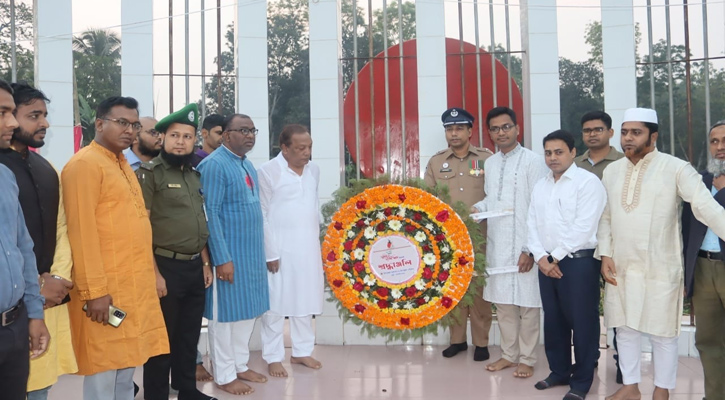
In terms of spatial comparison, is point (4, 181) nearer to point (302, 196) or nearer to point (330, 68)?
point (302, 196)

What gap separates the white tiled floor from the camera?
4.31 m

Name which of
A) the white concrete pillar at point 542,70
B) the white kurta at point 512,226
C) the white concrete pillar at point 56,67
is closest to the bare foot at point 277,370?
the white kurta at point 512,226

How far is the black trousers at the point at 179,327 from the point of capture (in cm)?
380

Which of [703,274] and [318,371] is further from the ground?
[703,274]

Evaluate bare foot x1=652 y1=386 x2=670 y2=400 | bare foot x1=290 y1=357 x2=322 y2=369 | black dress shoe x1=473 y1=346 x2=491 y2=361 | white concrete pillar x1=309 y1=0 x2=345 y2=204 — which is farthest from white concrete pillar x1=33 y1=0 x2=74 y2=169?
bare foot x1=652 y1=386 x2=670 y2=400

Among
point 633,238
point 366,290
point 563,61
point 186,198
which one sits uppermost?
point 563,61

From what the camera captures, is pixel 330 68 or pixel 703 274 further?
pixel 330 68

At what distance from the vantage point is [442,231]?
474 centimetres

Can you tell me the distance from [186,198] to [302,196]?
125cm

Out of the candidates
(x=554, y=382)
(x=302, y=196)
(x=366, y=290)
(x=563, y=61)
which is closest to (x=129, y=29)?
(x=302, y=196)

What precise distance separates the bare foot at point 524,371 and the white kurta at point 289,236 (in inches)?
66.5

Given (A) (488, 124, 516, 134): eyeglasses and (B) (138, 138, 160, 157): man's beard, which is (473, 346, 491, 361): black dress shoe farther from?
(B) (138, 138, 160, 157): man's beard

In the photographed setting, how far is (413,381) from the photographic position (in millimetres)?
4652

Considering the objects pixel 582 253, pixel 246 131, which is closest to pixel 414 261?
pixel 582 253
